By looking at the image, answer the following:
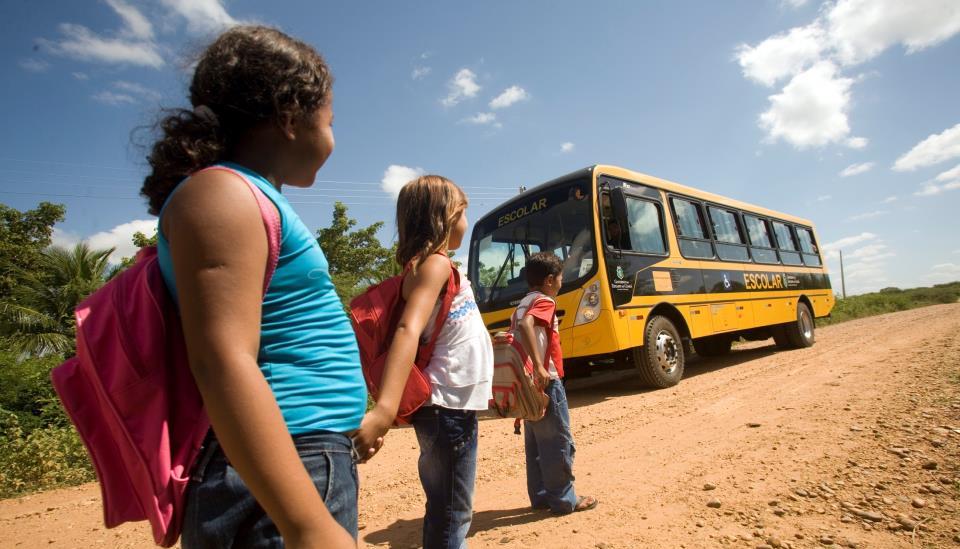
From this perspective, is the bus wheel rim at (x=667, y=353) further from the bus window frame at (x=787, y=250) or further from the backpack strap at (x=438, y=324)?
the backpack strap at (x=438, y=324)

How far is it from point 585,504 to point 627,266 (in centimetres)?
425

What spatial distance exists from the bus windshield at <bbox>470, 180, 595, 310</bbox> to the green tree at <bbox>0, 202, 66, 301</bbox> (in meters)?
12.9

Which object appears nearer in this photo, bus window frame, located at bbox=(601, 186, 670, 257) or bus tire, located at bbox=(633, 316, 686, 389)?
bus window frame, located at bbox=(601, 186, 670, 257)

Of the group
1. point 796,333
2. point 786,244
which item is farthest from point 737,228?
point 796,333

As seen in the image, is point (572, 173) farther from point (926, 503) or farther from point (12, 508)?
point (12, 508)

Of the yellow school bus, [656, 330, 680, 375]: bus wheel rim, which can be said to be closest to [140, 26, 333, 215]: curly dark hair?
the yellow school bus

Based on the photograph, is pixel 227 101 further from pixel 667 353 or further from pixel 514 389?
pixel 667 353

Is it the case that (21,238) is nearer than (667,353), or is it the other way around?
(667,353)

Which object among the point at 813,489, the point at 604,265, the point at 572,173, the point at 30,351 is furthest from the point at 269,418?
the point at 30,351

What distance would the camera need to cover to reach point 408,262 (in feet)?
6.11

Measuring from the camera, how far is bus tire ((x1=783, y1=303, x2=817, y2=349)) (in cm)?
1145

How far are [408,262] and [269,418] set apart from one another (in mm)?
1041

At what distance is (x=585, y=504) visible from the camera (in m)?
3.29

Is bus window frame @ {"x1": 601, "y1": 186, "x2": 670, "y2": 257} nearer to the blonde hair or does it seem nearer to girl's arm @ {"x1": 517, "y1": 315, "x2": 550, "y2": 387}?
girl's arm @ {"x1": 517, "y1": 315, "x2": 550, "y2": 387}
